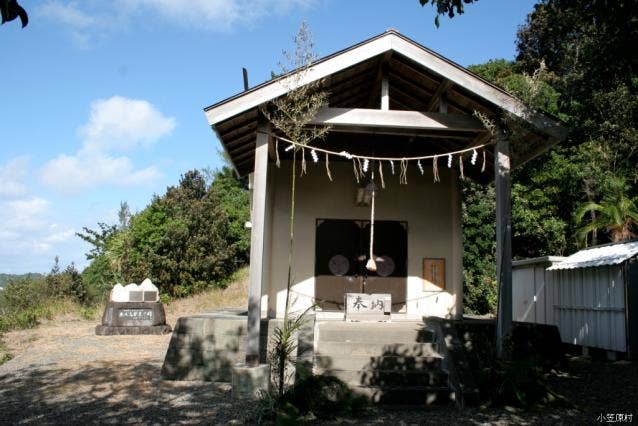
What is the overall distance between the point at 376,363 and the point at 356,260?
3.79 m

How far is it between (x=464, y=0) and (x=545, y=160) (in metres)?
18.3

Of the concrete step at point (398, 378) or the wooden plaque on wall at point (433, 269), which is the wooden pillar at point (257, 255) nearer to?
the concrete step at point (398, 378)

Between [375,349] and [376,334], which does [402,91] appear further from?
[375,349]

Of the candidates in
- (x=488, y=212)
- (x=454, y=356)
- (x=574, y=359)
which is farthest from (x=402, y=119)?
(x=488, y=212)

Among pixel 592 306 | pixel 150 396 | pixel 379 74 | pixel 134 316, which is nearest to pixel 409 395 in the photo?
pixel 150 396

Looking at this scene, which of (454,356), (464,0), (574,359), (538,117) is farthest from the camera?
(574,359)

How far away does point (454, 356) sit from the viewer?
7.07m

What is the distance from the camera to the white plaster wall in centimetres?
1031

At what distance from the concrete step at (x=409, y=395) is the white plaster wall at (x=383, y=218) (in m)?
3.85

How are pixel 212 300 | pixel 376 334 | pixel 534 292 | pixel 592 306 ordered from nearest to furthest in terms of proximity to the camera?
pixel 376 334
pixel 592 306
pixel 534 292
pixel 212 300

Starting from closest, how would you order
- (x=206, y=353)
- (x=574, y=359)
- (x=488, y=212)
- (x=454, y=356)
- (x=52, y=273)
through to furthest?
(x=454, y=356) < (x=206, y=353) < (x=574, y=359) < (x=52, y=273) < (x=488, y=212)

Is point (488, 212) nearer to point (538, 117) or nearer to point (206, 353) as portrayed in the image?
point (538, 117)

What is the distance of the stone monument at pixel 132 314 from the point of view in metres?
13.5

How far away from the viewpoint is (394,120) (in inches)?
307
